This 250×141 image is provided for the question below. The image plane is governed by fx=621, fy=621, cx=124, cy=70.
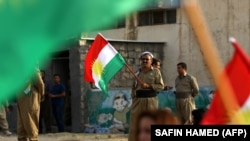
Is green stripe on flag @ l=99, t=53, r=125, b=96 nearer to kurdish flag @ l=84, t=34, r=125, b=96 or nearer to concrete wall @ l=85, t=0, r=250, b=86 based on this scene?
kurdish flag @ l=84, t=34, r=125, b=96

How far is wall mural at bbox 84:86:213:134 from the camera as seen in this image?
14844mm

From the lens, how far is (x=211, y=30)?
18969mm

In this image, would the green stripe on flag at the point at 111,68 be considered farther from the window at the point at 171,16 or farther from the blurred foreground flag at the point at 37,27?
the window at the point at 171,16

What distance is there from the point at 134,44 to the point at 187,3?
14.2 m

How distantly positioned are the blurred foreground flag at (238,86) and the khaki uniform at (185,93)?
22.5 feet

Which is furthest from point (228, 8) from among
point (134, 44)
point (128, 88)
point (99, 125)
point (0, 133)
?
point (0, 133)

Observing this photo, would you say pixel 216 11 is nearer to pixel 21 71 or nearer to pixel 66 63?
pixel 66 63

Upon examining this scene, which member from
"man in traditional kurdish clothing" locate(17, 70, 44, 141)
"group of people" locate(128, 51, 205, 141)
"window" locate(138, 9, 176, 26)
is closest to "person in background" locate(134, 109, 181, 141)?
"group of people" locate(128, 51, 205, 141)

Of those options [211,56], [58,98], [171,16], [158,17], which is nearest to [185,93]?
[58,98]

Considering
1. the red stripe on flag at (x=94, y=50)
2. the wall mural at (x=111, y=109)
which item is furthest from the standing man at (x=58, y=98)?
the red stripe on flag at (x=94, y=50)

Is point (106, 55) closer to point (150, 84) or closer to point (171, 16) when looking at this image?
point (150, 84)

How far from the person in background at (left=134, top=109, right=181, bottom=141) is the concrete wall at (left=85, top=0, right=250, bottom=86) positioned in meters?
15.0

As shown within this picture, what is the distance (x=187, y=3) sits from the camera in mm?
2842

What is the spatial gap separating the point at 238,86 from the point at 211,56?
654mm
